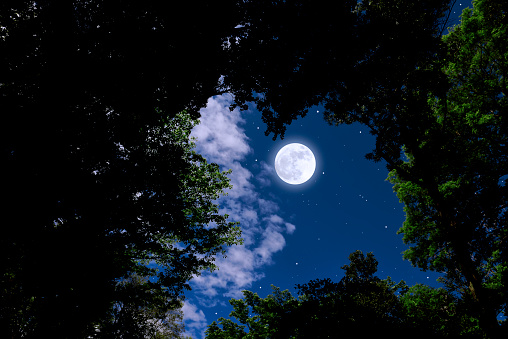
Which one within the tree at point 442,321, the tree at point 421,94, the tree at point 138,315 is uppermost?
the tree at point 421,94

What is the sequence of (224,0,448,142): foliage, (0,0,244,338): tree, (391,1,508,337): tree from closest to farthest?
(0,0,244,338): tree, (224,0,448,142): foliage, (391,1,508,337): tree

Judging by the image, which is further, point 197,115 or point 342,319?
point 197,115

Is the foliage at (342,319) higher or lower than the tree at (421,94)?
lower

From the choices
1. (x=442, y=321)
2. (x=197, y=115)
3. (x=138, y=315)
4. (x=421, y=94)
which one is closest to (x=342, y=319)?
(x=442, y=321)

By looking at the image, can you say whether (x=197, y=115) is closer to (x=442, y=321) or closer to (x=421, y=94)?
(x=421, y=94)

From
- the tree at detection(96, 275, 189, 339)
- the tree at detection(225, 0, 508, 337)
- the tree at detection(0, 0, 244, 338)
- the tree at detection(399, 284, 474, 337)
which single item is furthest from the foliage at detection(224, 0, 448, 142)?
the tree at detection(96, 275, 189, 339)

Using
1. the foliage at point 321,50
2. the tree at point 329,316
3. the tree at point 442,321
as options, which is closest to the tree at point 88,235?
the foliage at point 321,50

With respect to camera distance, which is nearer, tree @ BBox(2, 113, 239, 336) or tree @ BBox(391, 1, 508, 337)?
tree @ BBox(2, 113, 239, 336)

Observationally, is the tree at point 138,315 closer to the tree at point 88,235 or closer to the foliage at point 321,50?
the tree at point 88,235

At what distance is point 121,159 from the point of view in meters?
9.74

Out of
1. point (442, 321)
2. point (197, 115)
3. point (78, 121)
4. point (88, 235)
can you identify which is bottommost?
point (442, 321)

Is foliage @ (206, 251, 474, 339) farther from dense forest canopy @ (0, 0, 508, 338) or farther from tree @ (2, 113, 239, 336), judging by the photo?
tree @ (2, 113, 239, 336)

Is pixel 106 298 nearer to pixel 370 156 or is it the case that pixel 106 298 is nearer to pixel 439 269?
pixel 370 156

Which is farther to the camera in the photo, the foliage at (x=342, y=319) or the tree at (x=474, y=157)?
the tree at (x=474, y=157)
